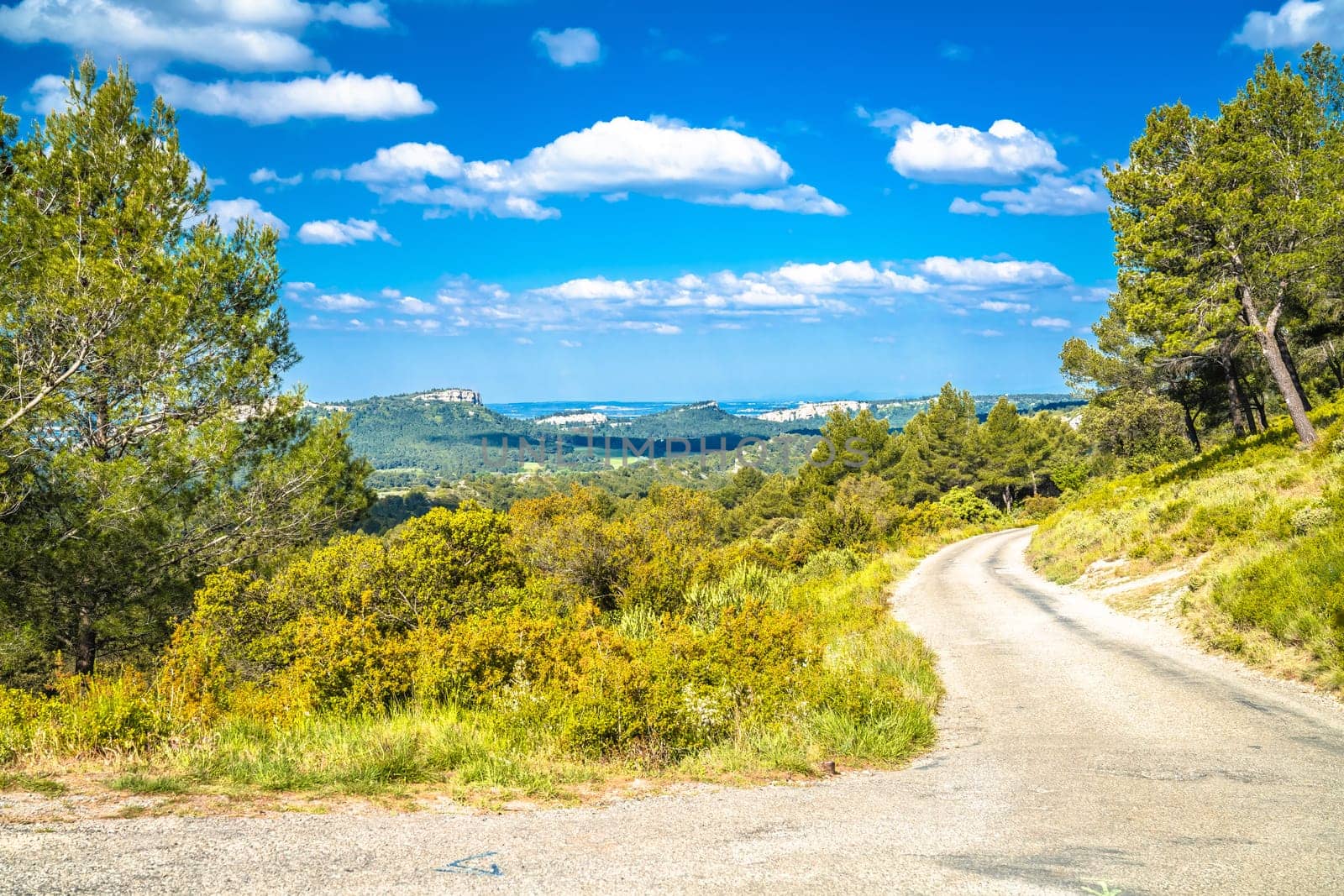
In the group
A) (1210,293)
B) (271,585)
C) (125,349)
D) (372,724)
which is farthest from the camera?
(1210,293)

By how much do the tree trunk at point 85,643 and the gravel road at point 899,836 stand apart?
9945 millimetres

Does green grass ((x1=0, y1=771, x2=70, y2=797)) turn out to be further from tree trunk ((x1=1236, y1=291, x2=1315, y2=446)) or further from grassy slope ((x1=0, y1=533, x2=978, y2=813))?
tree trunk ((x1=1236, y1=291, x2=1315, y2=446))

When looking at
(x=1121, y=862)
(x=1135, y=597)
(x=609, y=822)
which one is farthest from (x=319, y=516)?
(x=1135, y=597)

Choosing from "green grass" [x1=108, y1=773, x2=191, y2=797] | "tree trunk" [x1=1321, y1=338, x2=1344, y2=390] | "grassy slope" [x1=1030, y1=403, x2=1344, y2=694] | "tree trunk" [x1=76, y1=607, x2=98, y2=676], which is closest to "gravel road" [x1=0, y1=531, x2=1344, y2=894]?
"green grass" [x1=108, y1=773, x2=191, y2=797]

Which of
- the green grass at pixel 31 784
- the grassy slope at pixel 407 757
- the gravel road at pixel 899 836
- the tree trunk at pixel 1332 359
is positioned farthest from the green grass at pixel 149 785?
the tree trunk at pixel 1332 359

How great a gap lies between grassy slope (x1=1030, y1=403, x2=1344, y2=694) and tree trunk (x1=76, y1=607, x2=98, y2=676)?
17.3 metres

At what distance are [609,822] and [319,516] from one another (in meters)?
11.9

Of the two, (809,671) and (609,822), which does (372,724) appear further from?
(809,671)

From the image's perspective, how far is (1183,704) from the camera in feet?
25.6

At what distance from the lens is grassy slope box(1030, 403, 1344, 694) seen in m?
8.98

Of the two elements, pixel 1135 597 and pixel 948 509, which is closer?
pixel 1135 597

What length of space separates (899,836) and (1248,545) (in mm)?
12498

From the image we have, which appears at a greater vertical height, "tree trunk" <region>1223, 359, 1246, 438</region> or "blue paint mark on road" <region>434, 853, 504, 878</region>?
"tree trunk" <region>1223, 359, 1246, 438</region>

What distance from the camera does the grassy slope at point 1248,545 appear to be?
8977 millimetres
